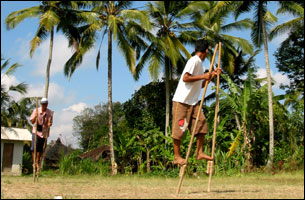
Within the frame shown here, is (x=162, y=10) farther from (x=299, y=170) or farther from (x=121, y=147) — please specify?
(x=299, y=170)

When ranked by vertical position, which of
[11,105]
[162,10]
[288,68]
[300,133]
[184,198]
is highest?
[162,10]

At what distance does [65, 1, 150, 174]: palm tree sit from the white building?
5413 millimetres

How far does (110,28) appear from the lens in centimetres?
2028

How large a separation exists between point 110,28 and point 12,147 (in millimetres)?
9603

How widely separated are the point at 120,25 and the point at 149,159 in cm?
706

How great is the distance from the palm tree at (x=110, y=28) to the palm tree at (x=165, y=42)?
855 mm

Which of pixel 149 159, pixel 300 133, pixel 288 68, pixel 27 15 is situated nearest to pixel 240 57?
pixel 288 68

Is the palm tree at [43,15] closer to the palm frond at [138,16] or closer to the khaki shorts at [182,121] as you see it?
the palm frond at [138,16]

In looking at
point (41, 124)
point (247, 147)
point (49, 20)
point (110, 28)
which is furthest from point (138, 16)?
point (41, 124)

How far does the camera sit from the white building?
76.4 ft

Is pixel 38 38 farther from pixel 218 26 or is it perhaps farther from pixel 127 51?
pixel 218 26

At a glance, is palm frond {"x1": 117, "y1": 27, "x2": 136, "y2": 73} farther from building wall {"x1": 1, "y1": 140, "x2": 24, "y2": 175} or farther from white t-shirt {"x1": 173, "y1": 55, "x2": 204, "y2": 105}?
→ white t-shirt {"x1": 173, "y1": 55, "x2": 204, "y2": 105}

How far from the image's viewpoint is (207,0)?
2273cm

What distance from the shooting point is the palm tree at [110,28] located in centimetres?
1958
